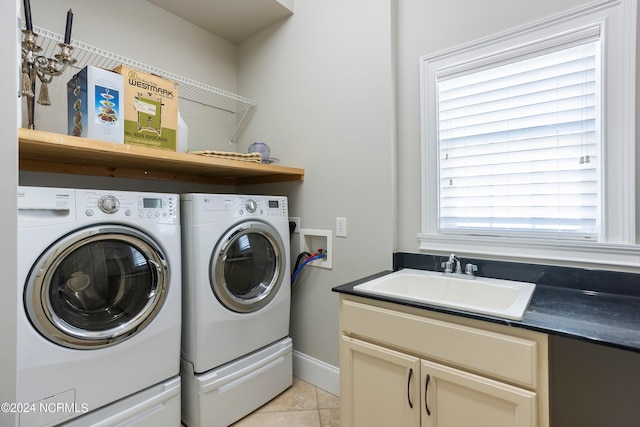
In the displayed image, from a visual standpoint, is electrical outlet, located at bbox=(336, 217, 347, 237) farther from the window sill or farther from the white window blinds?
the white window blinds

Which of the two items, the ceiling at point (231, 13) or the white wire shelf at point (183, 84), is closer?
the white wire shelf at point (183, 84)

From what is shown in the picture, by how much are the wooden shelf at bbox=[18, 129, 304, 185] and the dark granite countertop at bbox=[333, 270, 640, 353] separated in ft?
3.31

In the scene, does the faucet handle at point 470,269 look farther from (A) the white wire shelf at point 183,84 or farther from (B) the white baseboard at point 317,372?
(A) the white wire shelf at point 183,84

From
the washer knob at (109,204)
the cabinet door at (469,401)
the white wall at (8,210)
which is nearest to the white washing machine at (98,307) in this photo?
→ the washer knob at (109,204)

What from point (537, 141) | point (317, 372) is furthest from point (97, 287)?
point (537, 141)

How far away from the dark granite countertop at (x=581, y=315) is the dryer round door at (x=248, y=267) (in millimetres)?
678

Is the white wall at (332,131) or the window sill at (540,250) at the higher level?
the white wall at (332,131)

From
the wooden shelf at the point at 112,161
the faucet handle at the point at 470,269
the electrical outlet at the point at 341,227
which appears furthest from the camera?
the electrical outlet at the point at 341,227

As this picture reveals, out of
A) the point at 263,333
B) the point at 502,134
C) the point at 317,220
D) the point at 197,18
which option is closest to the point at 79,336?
the point at 263,333

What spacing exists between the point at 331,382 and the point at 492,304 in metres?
1.12

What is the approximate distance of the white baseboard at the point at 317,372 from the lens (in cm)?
194

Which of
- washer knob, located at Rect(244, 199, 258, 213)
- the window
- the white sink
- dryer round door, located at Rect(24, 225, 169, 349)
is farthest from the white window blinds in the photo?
dryer round door, located at Rect(24, 225, 169, 349)

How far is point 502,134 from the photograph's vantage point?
1.52 metres

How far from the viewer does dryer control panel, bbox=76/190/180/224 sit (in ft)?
3.95
